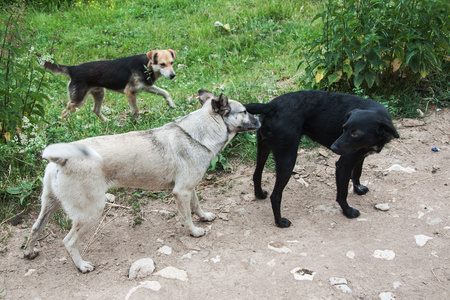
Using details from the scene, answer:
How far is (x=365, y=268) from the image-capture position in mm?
3543

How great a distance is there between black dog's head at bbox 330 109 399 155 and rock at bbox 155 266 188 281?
1.85 metres

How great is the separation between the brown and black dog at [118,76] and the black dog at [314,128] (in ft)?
9.64

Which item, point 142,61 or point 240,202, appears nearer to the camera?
point 240,202

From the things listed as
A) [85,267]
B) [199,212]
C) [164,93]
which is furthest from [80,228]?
[164,93]

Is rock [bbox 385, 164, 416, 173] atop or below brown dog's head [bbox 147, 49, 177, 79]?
below

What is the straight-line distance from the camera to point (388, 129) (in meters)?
3.72

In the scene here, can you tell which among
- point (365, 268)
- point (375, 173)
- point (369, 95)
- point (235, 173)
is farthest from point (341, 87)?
point (365, 268)

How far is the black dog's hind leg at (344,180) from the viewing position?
407 centimetres

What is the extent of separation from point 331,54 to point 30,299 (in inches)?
187

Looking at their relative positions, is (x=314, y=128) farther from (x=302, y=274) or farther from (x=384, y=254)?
(x=302, y=274)

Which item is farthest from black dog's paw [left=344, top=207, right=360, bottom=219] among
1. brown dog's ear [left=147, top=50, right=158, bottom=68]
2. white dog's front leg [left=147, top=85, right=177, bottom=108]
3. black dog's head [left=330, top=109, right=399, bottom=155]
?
brown dog's ear [left=147, top=50, right=158, bottom=68]

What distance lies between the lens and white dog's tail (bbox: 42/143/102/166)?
3281 millimetres

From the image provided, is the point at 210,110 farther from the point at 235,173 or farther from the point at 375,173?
the point at 375,173

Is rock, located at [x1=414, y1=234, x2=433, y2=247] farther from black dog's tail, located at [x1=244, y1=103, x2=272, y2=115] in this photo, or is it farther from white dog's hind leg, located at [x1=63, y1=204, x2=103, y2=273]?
white dog's hind leg, located at [x1=63, y1=204, x2=103, y2=273]
